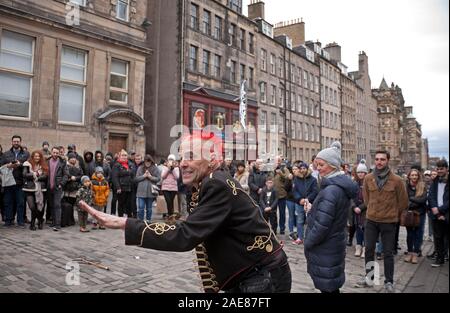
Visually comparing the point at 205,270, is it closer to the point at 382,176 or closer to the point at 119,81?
the point at 382,176

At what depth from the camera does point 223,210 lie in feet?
6.55

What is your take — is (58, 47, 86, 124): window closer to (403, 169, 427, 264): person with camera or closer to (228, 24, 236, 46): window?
(228, 24, 236, 46): window

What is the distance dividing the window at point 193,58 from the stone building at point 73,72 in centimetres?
526

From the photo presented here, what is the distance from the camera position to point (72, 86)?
16547mm

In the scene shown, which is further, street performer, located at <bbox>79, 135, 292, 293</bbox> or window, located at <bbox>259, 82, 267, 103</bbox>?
window, located at <bbox>259, 82, 267, 103</bbox>

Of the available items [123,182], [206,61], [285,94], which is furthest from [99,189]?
[285,94]

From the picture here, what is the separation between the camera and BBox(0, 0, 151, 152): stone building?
14.1 m

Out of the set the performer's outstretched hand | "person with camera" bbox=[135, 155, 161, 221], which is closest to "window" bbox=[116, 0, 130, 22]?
"person with camera" bbox=[135, 155, 161, 221]

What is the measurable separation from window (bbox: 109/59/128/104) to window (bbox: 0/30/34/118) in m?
4.39

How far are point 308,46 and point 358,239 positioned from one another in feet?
140

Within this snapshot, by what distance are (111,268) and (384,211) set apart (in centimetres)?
443

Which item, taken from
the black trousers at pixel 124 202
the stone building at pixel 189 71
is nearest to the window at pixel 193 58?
the stone building at pixel 189 71

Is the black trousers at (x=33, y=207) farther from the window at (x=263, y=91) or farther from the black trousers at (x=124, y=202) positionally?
the window at (x=263, y=91)

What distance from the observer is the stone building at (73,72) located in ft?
46.2
